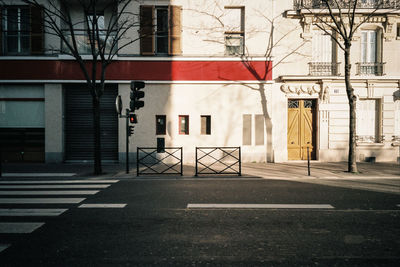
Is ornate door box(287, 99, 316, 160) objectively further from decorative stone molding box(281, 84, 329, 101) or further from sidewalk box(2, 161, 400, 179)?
sidewalk box(2, 161, 400, 179)

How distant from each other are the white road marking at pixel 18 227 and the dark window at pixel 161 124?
923 cm

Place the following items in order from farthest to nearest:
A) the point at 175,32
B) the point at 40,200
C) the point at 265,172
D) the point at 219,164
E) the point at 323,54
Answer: the point at 323,54 < the point at 175,32 < the point at 219,164 < the point at 265,172 < the point at 40,200

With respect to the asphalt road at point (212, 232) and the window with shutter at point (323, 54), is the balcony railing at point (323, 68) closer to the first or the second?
the window with shutter at point (323, 54)

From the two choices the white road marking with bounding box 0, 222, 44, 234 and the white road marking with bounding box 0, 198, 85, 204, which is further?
the white road marking with bounding box 0, 198, 85, 204

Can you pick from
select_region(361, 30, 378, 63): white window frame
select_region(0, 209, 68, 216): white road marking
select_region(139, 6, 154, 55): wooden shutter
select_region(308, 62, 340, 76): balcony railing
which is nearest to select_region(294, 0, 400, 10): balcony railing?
select_region(361, 30, 378, 63): white window frame

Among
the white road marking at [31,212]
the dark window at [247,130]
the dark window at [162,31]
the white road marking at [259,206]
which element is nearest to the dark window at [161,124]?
the dark window at [162,31]

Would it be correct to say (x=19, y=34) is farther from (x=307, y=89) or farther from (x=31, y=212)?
(x=307, y=89)

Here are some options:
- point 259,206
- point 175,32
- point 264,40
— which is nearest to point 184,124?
point 175,32

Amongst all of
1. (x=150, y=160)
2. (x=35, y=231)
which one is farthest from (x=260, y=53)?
(x=35, y=231)

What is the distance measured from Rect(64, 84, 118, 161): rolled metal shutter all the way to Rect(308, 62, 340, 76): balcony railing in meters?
9.85

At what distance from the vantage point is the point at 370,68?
46.6 feet

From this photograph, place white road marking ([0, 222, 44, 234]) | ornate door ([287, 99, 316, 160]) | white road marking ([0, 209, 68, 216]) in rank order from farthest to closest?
ornate door ([287, 99, 316, 160]) → white road marking ([0, 209, 68, 216]) → white road marking ([0, 222, 44, 234])

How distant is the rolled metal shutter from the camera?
14.1 m

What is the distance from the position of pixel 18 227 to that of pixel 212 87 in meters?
10.6
